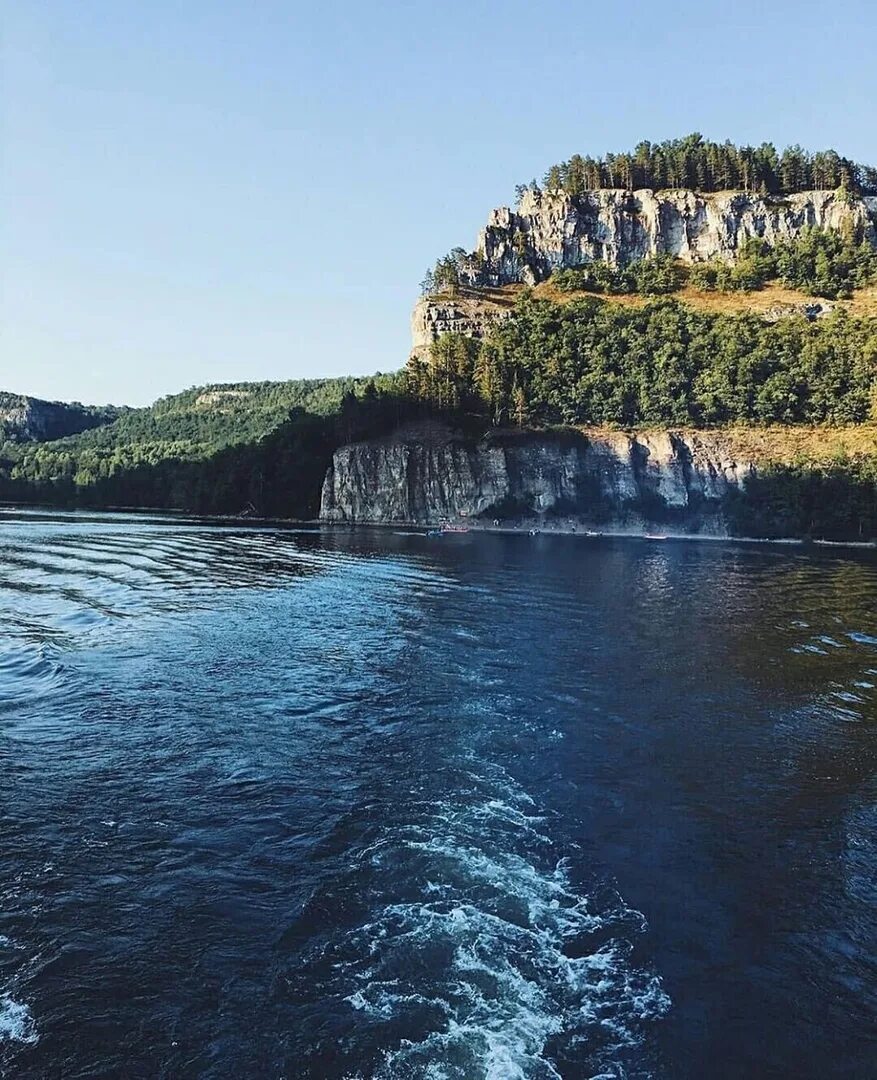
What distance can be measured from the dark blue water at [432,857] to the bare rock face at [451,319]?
159 meters

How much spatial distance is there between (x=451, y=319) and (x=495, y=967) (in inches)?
7276

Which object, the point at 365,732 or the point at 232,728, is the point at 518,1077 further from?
the point at 232,728

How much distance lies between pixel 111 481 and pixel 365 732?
619ft

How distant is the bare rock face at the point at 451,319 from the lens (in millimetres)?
183000

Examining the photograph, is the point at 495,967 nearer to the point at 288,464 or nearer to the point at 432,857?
the point at 432,857

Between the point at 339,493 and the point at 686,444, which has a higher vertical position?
the point at 686,444

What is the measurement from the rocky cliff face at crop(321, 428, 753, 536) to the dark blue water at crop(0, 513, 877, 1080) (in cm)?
10429

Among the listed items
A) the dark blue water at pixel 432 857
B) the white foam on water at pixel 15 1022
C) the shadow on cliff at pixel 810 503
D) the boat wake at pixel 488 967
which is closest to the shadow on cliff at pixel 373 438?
the shadow on cliff at pixel 810 503

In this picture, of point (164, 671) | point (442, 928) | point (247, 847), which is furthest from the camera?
point (164, 671)

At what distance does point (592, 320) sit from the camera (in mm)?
172500

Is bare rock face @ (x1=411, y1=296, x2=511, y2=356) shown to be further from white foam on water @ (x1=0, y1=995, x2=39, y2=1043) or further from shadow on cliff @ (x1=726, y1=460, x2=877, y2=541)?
white foam on water @ (x1=0, y1=995, x2=39, y2=1043)

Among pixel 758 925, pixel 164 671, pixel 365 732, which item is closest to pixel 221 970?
pixel 758 925

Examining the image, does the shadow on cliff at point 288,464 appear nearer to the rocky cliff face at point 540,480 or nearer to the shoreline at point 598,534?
the rocky cliff face at point 540,480

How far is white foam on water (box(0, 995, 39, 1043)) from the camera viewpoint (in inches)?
389
